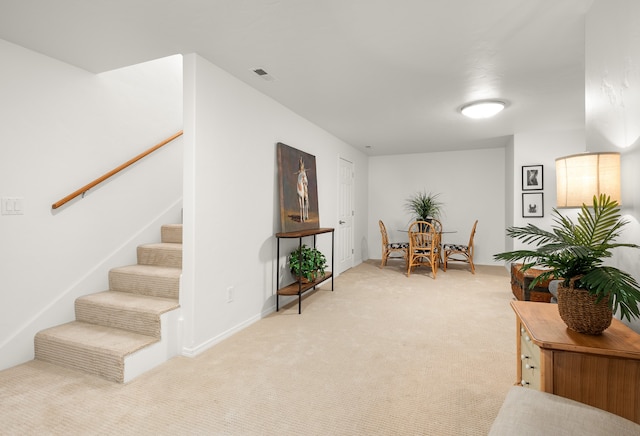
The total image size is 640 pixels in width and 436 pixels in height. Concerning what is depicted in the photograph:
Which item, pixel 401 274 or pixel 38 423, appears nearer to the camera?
pixel 38 423

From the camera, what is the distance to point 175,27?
2.16 meters

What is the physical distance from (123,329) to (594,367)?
276 cm

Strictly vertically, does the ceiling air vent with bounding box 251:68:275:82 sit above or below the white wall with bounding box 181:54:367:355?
above

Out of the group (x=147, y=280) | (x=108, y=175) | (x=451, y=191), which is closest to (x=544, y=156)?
(x=451, y=191)

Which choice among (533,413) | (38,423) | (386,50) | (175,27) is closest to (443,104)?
(386,50)

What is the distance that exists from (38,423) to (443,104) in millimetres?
4238

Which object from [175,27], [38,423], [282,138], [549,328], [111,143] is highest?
[175,27]

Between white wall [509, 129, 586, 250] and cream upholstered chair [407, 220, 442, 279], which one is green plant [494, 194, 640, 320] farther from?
white wall [509, 129, 586, 250]

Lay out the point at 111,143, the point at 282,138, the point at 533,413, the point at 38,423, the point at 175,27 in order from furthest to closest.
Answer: the point at 282,138, the point at 111,143, the point at 175,27, the point at 38,423, the point at 533,413

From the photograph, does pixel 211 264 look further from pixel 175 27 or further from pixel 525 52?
pixel 525 52

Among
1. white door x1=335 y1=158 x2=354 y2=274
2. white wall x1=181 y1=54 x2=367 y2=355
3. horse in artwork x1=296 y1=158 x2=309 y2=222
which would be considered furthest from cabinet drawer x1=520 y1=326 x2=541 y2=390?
white door x1=335 y1=158 x2=354 y2=274

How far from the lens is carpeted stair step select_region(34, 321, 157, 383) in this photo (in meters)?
2.11

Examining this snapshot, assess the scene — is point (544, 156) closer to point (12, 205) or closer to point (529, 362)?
point (529, 362)

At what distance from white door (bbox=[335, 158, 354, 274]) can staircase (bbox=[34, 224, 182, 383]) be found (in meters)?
3.07
